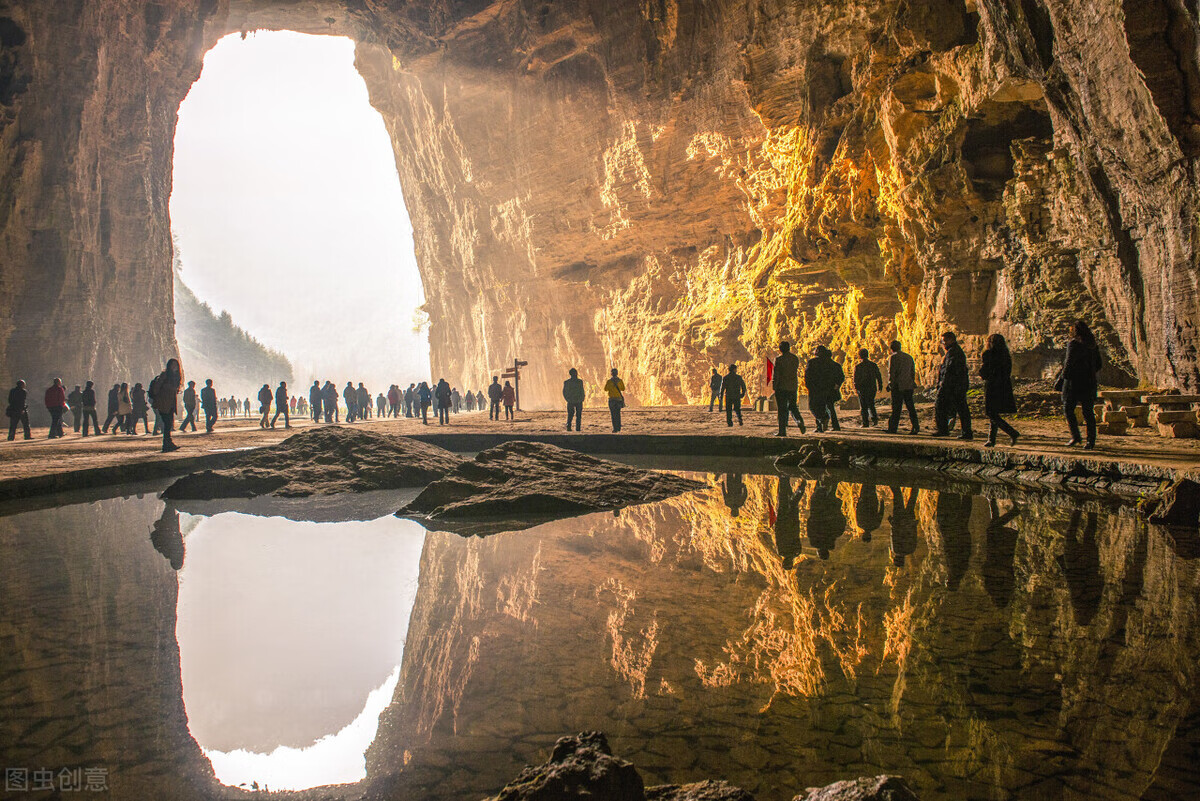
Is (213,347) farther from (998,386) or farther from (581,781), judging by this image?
(581,781)

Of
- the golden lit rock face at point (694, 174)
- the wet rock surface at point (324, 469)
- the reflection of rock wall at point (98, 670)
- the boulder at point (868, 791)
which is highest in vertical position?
the golden lit rock face at point (694, 174)

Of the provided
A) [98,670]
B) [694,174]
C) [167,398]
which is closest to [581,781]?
[98,670]

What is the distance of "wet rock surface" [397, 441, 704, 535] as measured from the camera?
6.65 metres

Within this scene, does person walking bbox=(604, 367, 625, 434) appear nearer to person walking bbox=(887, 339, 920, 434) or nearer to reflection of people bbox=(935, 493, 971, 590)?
person walking bbox=(887, 339, 920, 434)

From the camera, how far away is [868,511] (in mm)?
6496

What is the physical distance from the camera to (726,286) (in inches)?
1112

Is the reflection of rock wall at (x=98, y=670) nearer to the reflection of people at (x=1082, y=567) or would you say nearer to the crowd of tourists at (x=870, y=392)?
the reflection of people at (x=1082, y=567)

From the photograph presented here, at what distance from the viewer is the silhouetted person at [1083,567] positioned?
3.49 meters

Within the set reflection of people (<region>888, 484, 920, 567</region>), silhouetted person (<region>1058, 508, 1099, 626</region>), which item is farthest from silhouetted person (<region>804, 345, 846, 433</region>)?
silhouetted person (<region>1058, 508, 1099, 626</region>)

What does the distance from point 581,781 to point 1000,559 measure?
376cm

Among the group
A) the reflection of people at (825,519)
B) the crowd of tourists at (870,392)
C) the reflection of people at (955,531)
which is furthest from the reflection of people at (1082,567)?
the crowd of tourists at (870,392)

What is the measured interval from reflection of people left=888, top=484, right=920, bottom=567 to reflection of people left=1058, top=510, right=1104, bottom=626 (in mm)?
871

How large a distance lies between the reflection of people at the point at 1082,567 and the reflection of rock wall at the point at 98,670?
3636 mm

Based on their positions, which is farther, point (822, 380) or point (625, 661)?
point (822, 380)
